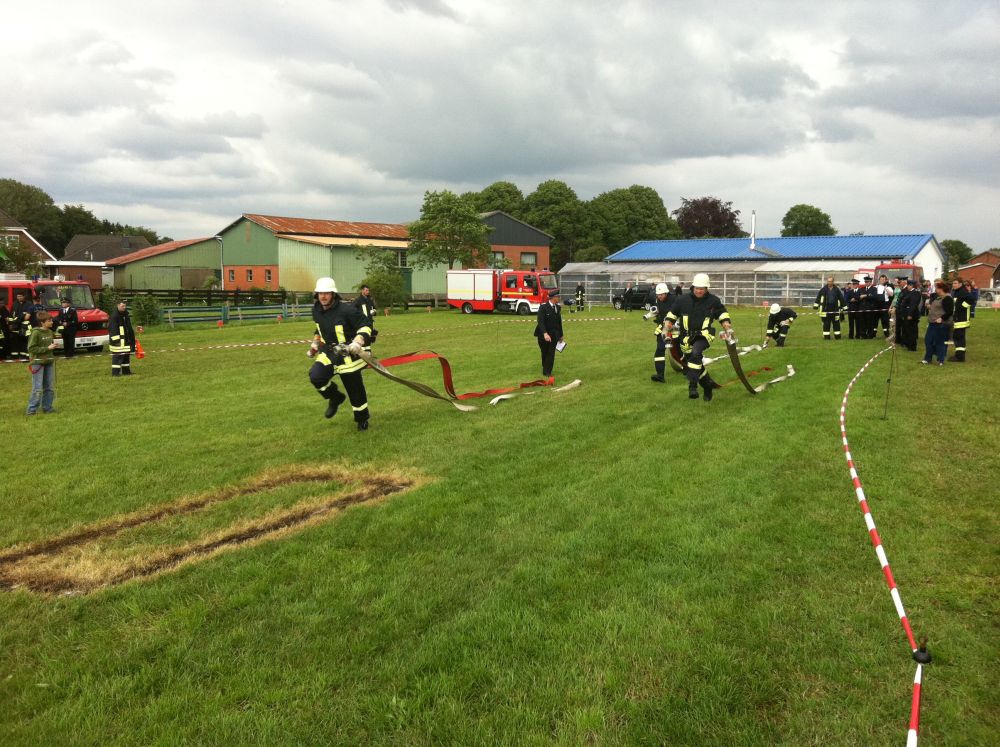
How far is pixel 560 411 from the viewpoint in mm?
11125

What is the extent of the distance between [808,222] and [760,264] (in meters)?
55.7

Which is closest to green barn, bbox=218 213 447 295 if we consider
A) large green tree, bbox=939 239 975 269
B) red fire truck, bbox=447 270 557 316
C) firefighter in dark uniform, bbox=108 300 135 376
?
red fire truck, bbox=447 270 557 316

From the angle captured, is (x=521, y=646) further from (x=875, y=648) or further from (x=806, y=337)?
(x=806, y=337)

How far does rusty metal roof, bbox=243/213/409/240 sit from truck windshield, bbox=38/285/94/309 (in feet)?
112

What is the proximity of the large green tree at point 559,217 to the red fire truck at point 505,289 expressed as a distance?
43034 millimetres

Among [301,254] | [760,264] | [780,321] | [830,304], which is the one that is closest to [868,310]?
[830,304]

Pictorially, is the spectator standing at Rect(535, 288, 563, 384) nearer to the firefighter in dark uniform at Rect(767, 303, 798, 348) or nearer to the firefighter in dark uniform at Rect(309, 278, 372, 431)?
the firefighter in dark uniform at Rect(309, 278, 372, 431)

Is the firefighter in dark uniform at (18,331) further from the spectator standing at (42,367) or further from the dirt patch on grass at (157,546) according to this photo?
the dirt patch on grass at (157,546)

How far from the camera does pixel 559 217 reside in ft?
276

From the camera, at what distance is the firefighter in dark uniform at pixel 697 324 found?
38.4 feet

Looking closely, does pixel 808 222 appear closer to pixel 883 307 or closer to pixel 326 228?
pixel 326 228

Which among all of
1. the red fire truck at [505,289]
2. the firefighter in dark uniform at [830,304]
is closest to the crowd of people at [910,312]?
the firefighter in dark uniform at [830,304]

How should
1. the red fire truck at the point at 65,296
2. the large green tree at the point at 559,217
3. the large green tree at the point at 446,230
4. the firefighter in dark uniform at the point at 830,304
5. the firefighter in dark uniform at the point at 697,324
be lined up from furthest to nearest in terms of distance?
the large green tree at the point at 559,217, the large green tree at the point at 446,230, the firefighter in dark uniform at the point at 830,304, the red fire truck at the point at 65,296, the firefighter in dark uniform at the point at 697,324

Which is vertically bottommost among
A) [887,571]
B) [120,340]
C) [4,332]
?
[887,571]
